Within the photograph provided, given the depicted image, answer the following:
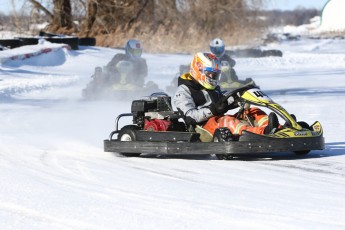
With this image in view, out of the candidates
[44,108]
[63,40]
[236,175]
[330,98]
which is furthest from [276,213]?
[63,40]

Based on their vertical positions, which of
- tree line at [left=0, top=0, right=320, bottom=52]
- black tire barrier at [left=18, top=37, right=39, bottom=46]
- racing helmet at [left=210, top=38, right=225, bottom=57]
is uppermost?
tree line at [left=0, top=0, right=320, bottom=52]

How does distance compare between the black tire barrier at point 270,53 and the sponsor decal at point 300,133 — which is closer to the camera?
the sponsor decal at point 300,133

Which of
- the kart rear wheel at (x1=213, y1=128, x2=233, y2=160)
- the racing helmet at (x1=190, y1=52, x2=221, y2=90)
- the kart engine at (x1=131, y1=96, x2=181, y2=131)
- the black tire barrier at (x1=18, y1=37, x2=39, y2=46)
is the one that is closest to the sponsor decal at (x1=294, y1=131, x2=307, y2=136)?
the kart rear wheel at (x1=213, y1=128, x2=233, y2=160)

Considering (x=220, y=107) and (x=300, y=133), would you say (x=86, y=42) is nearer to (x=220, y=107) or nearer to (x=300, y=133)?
(x=220, y=107)

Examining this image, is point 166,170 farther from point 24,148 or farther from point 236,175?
point 24,148

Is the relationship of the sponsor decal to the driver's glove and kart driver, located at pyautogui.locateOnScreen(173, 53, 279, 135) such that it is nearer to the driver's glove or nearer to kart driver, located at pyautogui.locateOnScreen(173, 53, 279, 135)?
kart driver, located at pyautogui.locateOnScreen(173, 53, 279, 135)

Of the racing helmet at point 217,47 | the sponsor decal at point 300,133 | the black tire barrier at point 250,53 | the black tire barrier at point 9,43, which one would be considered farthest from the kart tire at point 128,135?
the black tire barrier at point 250,53

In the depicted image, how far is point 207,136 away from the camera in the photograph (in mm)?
8055

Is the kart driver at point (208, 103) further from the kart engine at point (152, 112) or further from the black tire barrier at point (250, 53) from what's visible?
the black tire barrier at point (250, 53)

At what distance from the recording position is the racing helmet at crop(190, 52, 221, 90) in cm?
838

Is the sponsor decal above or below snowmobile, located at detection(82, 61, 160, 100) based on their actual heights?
below

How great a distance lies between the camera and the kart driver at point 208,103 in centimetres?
792

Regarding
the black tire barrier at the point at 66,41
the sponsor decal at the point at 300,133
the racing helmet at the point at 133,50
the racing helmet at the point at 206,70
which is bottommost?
the sponsor decal at the point at 300,133

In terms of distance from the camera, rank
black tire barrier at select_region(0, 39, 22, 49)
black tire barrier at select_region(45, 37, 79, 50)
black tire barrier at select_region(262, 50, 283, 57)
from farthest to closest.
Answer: black tire barrier at select_region(262, 50, 283, 57) → black tire barrier at select_region(45, 37, 79, 50) → black tire barrier at select_region(0, 39, 22, 49)
